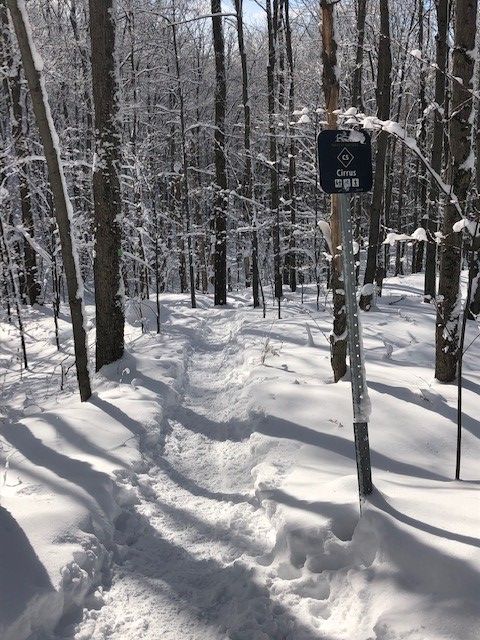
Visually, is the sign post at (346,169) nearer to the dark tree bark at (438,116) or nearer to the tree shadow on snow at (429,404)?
the tree shadow on snow at (429,404)

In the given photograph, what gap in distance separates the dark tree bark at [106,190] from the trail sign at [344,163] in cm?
567

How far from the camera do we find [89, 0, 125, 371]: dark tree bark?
751cm

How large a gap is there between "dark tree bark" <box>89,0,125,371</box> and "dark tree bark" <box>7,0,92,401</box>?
4.50 ft

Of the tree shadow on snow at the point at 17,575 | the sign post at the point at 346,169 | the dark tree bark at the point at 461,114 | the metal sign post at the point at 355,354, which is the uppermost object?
the dark tree bark at the point at 461,114

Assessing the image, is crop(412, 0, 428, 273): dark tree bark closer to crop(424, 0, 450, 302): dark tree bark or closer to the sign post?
crop(424, 0, 450, 302): dark tree bark

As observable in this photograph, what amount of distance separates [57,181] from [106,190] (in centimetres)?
163

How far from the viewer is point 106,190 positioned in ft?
25.6

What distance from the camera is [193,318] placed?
14359mm

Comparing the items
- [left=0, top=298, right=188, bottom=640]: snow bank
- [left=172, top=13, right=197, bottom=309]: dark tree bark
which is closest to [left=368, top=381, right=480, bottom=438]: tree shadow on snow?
[left=0, top=298, right=188, bottom=640]: snow bank

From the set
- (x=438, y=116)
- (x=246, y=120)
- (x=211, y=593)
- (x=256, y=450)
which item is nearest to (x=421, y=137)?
(x=438, y=116)

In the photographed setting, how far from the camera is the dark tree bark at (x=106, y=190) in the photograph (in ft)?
24.6

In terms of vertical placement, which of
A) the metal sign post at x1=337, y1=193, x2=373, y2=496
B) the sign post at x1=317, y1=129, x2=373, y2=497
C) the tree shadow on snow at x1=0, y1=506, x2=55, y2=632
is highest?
the sign post at x1=317, y1=129, x2=373, y2=497

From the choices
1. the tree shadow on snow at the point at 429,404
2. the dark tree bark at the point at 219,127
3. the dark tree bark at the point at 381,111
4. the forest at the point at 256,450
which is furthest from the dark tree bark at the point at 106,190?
the dark tree bark at the point at 219,127

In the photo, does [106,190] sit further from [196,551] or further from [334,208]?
[196,551]
